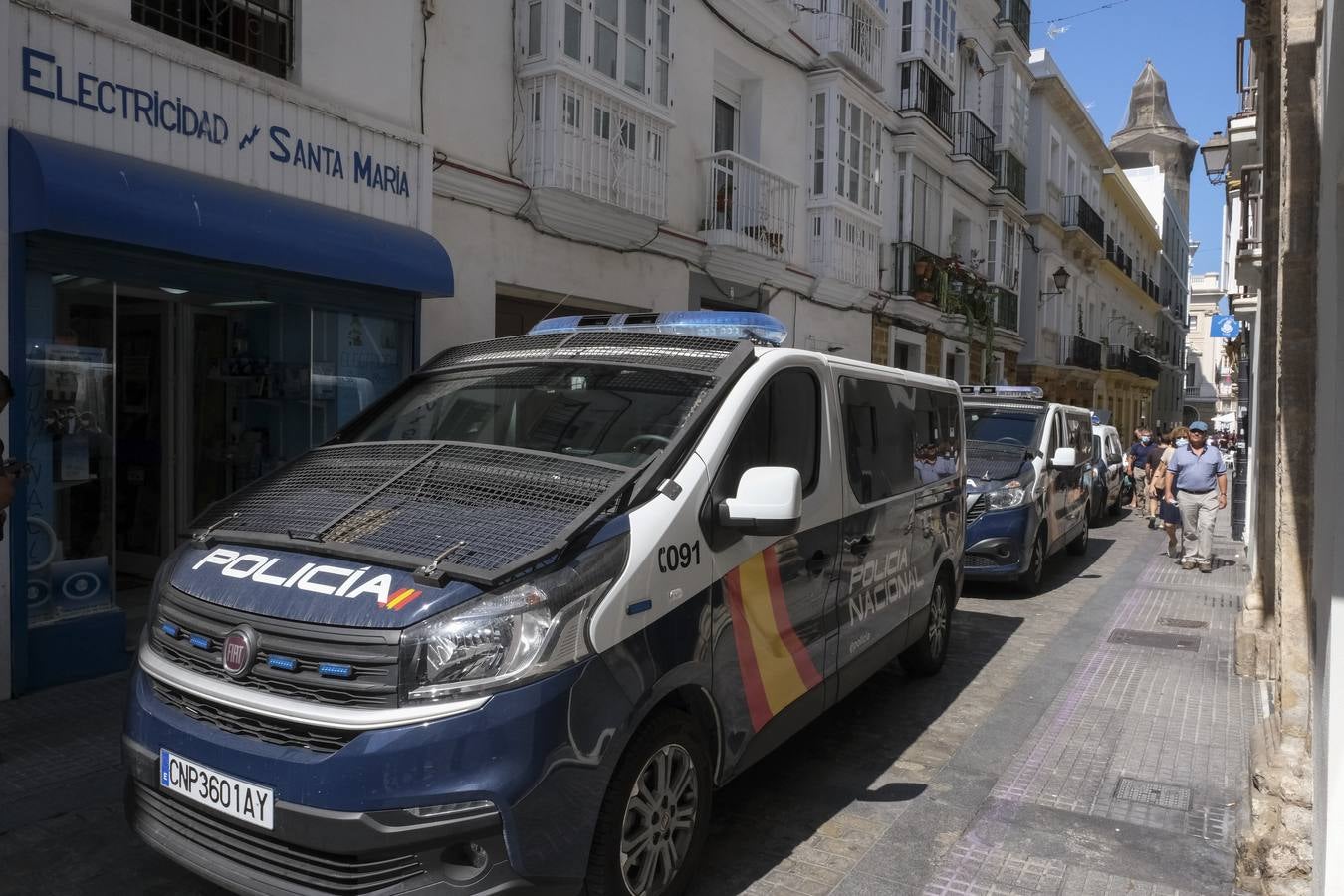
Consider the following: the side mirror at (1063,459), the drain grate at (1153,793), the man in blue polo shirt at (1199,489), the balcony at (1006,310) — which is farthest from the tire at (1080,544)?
the balcony at (1006,310)

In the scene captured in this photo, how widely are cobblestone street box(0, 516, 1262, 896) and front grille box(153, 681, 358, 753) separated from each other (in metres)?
0.94

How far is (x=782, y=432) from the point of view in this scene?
4.13 metres

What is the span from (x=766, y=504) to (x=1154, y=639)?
20.3 ft

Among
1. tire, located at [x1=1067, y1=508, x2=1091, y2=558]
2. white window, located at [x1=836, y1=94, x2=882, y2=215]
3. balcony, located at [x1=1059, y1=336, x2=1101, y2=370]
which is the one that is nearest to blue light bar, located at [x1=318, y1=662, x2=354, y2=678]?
tire, located at [x1=1067, y1=508, x2=1091, y2=558]

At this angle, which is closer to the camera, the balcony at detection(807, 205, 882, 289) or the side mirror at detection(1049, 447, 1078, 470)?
the side mirror at detection(1049, 447, 1078, 470)

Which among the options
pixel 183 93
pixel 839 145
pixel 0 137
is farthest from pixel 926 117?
pixel 0 137

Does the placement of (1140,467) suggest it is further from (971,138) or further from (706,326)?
(706,326)

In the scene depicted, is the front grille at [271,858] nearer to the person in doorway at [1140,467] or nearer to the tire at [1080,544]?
the tire at [1080,544]

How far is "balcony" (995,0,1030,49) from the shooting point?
79.6 feet

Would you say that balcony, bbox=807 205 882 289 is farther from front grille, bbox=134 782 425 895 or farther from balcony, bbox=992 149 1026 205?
front grille, bbox=134 782 425 895

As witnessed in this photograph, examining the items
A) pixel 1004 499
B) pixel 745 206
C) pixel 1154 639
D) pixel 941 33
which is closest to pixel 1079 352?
pixel 941 33

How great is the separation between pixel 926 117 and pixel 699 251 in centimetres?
822

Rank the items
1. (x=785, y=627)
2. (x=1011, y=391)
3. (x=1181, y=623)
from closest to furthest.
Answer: (x=785, y=627)
(x=1181, y=623)
(x=1011, y=391)

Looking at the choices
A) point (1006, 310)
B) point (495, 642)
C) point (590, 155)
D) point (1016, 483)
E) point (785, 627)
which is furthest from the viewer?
point (1006, 310)
